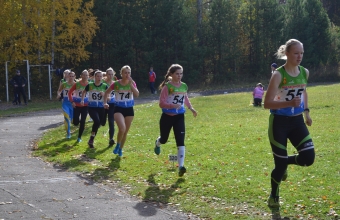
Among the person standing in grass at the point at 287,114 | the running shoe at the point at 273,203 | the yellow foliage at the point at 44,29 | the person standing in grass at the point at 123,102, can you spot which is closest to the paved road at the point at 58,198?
the running shoe at the point at 273,203

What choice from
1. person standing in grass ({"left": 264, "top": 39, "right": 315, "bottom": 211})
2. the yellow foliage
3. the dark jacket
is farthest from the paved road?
the yellow foliage

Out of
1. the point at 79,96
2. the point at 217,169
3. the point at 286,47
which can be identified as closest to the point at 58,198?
the point at 217,169

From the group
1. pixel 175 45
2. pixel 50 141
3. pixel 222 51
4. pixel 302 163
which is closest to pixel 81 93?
pixel 50 141

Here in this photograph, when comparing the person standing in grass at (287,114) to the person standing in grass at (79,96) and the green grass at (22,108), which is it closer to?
the person standing in grass at (79,96)

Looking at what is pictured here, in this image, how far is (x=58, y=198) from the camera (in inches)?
359

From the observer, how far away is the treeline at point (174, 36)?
39.1 metres

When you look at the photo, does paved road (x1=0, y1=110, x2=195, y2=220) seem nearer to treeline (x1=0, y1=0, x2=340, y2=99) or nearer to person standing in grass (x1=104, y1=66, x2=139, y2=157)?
person standing in grass (x1=104, y1=66, x2=139, y2=157)

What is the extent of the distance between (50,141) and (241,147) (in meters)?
6.31

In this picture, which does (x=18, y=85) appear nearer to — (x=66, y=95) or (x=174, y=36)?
(x=174, y=36)

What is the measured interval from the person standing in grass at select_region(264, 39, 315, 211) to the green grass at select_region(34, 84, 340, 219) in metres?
0.62

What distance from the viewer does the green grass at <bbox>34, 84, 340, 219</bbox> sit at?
8125 mm

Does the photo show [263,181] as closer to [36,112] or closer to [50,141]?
[50,141]

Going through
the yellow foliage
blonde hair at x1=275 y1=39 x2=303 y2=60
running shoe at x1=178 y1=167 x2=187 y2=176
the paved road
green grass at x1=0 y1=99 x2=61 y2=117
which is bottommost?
green grass at x1=0 y1=99 x2=61 y2=117

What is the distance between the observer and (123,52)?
146 feet
